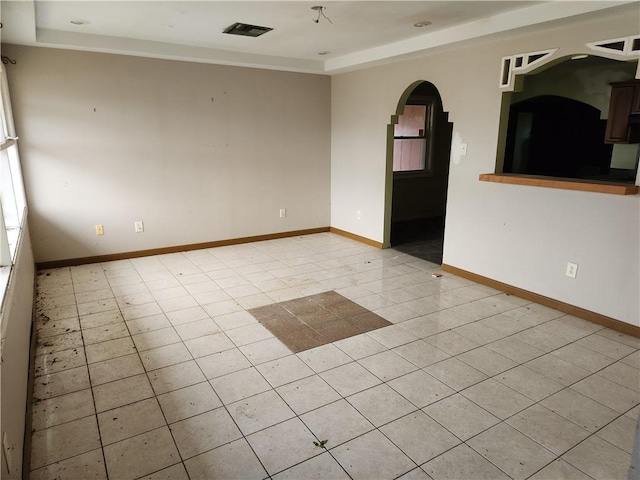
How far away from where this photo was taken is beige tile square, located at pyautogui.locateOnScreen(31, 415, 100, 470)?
183 centimetres

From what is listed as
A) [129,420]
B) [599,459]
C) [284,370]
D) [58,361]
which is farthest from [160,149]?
[599,459]

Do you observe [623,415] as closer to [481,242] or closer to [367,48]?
[481,242]

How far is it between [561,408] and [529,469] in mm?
556

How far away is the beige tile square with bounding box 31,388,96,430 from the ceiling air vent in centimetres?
298

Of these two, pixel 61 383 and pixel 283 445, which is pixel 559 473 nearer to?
pixel 283 445

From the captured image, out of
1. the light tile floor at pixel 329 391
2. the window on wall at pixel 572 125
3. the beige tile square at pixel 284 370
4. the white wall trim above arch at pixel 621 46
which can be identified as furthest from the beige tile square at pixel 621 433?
the window on wall at pixel 572 125

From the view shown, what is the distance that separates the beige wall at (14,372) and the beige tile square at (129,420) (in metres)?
0.34

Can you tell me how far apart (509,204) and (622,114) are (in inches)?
65.7

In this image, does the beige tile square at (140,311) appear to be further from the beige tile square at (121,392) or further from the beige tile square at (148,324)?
the beige tile square at (121,392)

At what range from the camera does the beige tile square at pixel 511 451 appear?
5.85 feet

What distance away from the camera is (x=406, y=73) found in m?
4.52

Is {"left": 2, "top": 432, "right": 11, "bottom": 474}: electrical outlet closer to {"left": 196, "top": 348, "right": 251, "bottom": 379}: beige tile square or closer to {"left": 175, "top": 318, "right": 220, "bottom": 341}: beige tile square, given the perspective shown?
{"left": 196, "top": 348, "right": 251, "bottom": 379}: beige tile square

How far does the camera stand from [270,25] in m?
3.47

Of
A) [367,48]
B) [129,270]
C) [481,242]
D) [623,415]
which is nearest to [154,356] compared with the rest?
[129,270]
